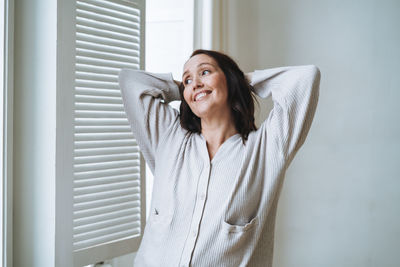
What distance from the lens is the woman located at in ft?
4.05

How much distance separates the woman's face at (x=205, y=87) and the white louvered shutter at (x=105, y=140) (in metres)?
0.34

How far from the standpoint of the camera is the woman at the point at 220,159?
1.24 metres

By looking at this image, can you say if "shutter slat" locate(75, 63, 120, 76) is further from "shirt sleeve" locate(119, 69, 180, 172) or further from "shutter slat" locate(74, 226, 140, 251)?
"shutter slat" locate(74, 226, 140, 251)

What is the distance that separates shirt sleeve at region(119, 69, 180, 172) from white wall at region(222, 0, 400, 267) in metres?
0.74

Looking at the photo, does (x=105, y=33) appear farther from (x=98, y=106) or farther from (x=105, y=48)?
(x=98, y=106)

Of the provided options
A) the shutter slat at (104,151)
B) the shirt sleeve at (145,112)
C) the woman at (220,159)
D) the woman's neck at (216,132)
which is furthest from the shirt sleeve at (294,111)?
the shutter slat at (104,151)

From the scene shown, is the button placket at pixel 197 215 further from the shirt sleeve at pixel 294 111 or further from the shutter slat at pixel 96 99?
the shutter slat at pixel 96 99

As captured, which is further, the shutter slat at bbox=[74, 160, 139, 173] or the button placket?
the shutter slat at bbox=[74, 160, 139, 173]
